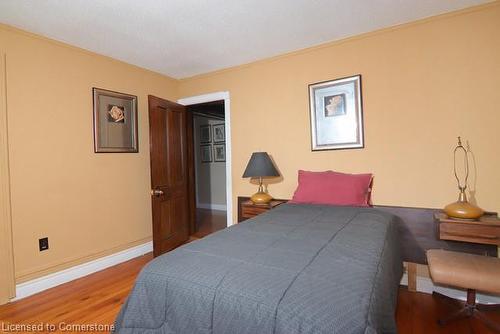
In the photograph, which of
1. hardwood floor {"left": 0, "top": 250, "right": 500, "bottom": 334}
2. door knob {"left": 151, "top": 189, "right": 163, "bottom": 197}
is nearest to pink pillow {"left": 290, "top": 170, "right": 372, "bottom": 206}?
hardwood floor {"left": 0, "top": 250, "right": 500, "bottom": 334}

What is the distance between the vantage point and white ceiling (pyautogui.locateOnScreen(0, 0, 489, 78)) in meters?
2.06

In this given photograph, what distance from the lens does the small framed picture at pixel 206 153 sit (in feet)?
20.0

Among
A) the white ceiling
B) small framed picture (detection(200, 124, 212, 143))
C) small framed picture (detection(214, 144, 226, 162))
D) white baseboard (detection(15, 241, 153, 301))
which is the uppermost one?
the white ceiling

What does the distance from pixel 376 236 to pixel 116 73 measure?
3158 millimetres

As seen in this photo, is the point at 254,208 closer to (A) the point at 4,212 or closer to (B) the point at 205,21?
(B) the point at 205,21

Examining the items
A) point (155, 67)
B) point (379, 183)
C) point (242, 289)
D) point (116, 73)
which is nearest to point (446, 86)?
point (379, 183)

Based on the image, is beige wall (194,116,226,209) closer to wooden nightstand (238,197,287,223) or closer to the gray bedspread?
wooden nightstand (238,197,287,223)

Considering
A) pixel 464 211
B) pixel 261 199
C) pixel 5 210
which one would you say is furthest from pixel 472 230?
pixel 5 210

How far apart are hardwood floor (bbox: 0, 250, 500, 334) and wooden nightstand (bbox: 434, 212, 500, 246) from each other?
548 millimetres

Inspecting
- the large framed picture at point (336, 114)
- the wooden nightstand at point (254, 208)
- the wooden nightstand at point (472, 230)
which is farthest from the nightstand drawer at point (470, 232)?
the wooden nightstand at point (254, 208)

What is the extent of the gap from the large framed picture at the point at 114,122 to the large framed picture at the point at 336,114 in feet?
7.07

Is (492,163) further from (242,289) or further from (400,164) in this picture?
(242,289)

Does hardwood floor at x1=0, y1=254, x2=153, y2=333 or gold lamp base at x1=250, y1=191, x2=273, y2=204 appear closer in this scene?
hardwood floor at x1=0, y1=254, x2=153, y2=333

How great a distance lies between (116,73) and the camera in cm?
309
